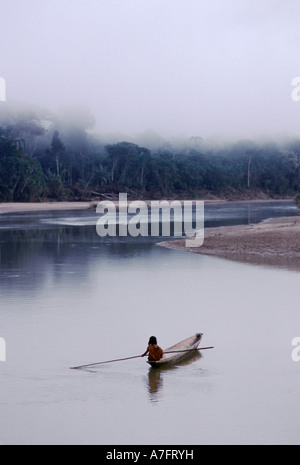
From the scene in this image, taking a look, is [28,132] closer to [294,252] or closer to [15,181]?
[15,181]

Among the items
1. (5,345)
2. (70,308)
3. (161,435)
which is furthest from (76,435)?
(70,308)

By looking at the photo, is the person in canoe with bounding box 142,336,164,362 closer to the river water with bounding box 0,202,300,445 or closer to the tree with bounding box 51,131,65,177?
the river water with bounding box 0,202,300,445

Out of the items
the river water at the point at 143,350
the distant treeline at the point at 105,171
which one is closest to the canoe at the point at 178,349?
the river water at the point at 143,350

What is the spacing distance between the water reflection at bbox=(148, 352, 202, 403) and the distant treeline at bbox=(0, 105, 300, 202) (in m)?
85.0

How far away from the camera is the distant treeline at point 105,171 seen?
10131 centimetres

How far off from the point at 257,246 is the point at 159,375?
2183 cm

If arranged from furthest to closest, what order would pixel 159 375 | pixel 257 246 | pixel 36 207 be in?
1. pixel 36 207
2. pixel 257 246
3. pixel 159 375

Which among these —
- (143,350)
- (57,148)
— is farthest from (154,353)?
(57,148)

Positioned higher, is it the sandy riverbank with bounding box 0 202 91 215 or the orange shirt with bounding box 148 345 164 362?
the orange shirt with bounding box 148 345 164 362

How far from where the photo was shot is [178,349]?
15.5m

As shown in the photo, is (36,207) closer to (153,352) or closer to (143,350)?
(143,350)

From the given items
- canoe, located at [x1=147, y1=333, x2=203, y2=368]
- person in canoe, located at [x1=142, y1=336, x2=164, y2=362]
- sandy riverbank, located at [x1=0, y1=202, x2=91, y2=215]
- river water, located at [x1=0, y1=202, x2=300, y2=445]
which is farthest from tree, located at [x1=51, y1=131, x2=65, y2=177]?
person in canoe, located at [x1=142, y1=336, x2=164, y2=362]

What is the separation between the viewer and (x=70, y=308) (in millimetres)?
20672

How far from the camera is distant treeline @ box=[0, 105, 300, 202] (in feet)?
332
